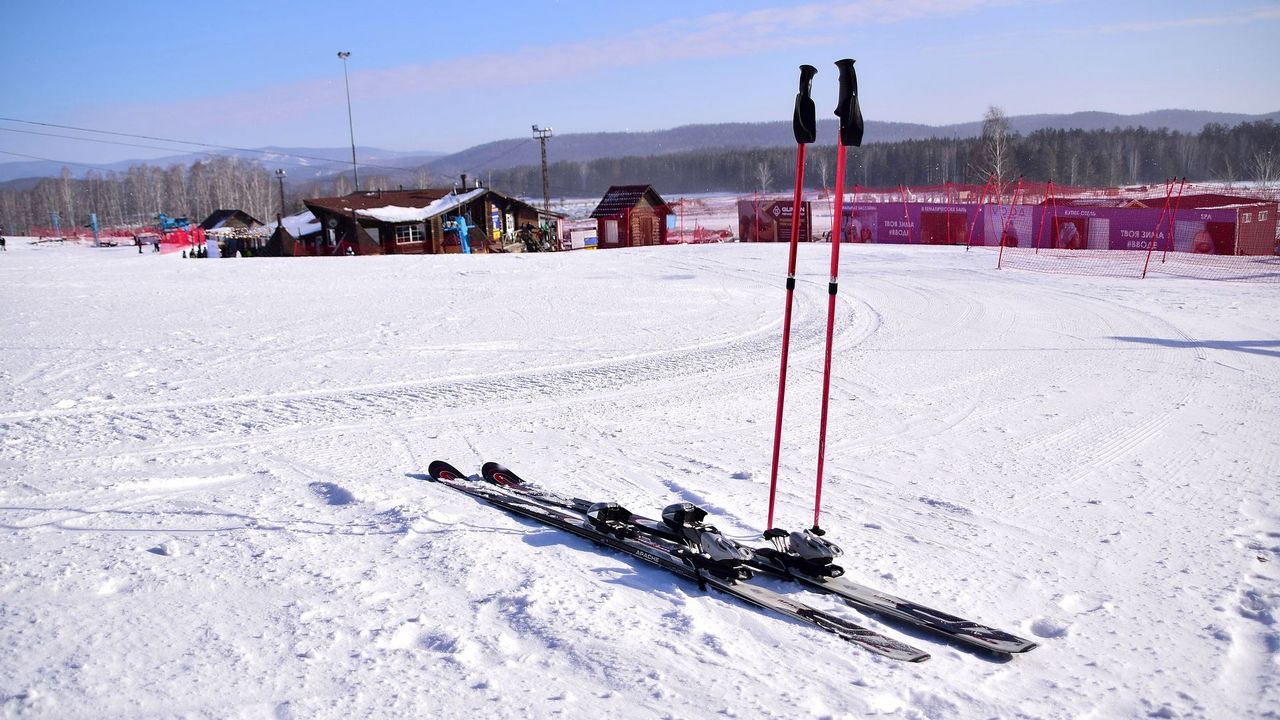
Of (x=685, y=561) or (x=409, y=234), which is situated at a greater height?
(x=409, y=234)

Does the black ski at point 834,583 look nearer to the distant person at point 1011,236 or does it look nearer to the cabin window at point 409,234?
the distant person at point 1011,236

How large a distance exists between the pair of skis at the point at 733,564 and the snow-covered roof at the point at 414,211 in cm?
3278

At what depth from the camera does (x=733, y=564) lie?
381 cm

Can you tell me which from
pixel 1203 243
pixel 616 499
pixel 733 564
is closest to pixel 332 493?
pixel 616 499

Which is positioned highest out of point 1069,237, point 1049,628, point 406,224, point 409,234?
point 406,224

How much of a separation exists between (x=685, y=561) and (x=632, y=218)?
32.0 metres

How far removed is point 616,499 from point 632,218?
30.8 meters

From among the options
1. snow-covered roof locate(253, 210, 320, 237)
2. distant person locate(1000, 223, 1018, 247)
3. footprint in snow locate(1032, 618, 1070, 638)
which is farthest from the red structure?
footprint in snow locate(1032, 618, 1070, 638)


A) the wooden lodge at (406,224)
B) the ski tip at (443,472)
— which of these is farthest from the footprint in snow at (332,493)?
the wooden lodge at (406,224)

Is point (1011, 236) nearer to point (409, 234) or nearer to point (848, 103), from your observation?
point (848, 103)

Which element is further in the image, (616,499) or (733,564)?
(616,499)

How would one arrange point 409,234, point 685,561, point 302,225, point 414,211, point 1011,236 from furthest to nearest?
point 302,225
point 409,234
point 414,211
point 1011,236
point 685,561

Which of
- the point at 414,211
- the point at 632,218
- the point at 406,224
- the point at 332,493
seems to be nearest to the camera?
the point at 332,493

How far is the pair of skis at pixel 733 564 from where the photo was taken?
3.30 metres
